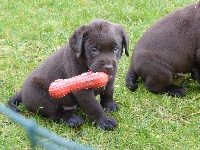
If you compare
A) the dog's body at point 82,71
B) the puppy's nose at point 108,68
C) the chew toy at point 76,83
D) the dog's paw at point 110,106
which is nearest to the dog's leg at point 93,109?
the dog's body at point 82,71

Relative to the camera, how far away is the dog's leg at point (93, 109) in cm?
460

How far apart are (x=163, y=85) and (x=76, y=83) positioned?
1.56 metres

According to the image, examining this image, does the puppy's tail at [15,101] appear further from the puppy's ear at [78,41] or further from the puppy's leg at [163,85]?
the puppy's leg at [163,85]

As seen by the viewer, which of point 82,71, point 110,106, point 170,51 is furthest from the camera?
point 170,51

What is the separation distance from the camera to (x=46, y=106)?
484 cm

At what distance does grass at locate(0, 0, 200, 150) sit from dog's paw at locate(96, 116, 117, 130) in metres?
0.05

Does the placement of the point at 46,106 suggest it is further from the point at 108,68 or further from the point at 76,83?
the point at 108,68

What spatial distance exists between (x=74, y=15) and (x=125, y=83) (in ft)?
8.97

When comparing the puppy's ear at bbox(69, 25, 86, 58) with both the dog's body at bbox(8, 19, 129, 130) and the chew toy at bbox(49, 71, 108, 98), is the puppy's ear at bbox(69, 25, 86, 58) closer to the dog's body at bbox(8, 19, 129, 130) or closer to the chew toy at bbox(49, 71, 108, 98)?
the dog's body at bbox(8, 19, 129, 130)

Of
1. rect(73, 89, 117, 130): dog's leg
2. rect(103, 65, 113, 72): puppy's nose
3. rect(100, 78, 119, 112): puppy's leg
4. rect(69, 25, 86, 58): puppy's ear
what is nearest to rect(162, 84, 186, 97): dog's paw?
rect(100, 78, 119, 112): puppy's leg

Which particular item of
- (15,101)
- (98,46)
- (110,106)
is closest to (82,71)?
(98,46)

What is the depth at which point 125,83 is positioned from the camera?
5.77 metres

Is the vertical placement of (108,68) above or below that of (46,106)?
above

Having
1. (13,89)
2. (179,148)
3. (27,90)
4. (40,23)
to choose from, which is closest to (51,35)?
(40,23)
